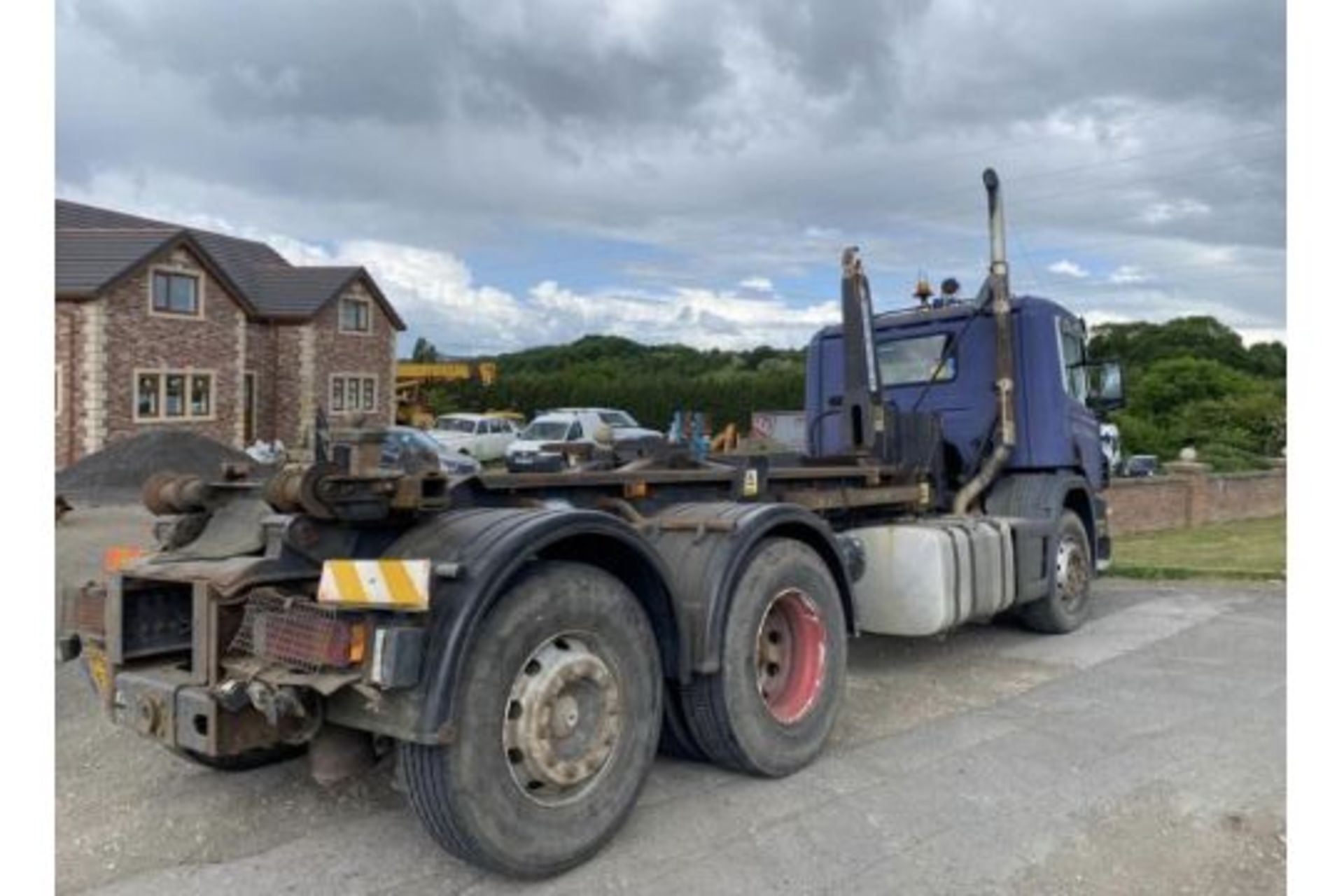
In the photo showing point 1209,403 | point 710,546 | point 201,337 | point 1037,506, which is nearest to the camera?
point 710,546

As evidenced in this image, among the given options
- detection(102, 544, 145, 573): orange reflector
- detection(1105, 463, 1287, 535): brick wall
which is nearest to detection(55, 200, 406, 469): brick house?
detection(1105, 463, 1287, 535): brick wall

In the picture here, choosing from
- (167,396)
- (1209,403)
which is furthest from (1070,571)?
(1209,403)

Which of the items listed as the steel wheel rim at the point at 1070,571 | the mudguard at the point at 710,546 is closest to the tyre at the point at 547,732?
the mudguard at the point at 710,546

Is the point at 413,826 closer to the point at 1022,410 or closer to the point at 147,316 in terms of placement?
the point at 1022,410

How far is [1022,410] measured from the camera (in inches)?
349

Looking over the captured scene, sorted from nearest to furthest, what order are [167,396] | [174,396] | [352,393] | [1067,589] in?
1. [1067,589]
2. [167,396]
3. [174,396]
4. [352,393]

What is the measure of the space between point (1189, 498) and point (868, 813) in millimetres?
18826

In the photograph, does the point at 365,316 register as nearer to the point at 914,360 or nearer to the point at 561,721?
the point at 914,360

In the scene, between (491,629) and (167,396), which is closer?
(491,629)

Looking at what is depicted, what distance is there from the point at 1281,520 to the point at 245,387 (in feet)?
101

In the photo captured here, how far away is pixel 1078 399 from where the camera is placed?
9359 millimetres

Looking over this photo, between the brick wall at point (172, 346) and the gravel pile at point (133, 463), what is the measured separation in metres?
5.21

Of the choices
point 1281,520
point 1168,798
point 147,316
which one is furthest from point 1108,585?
point 147,316

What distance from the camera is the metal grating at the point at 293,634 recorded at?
11.9ft
